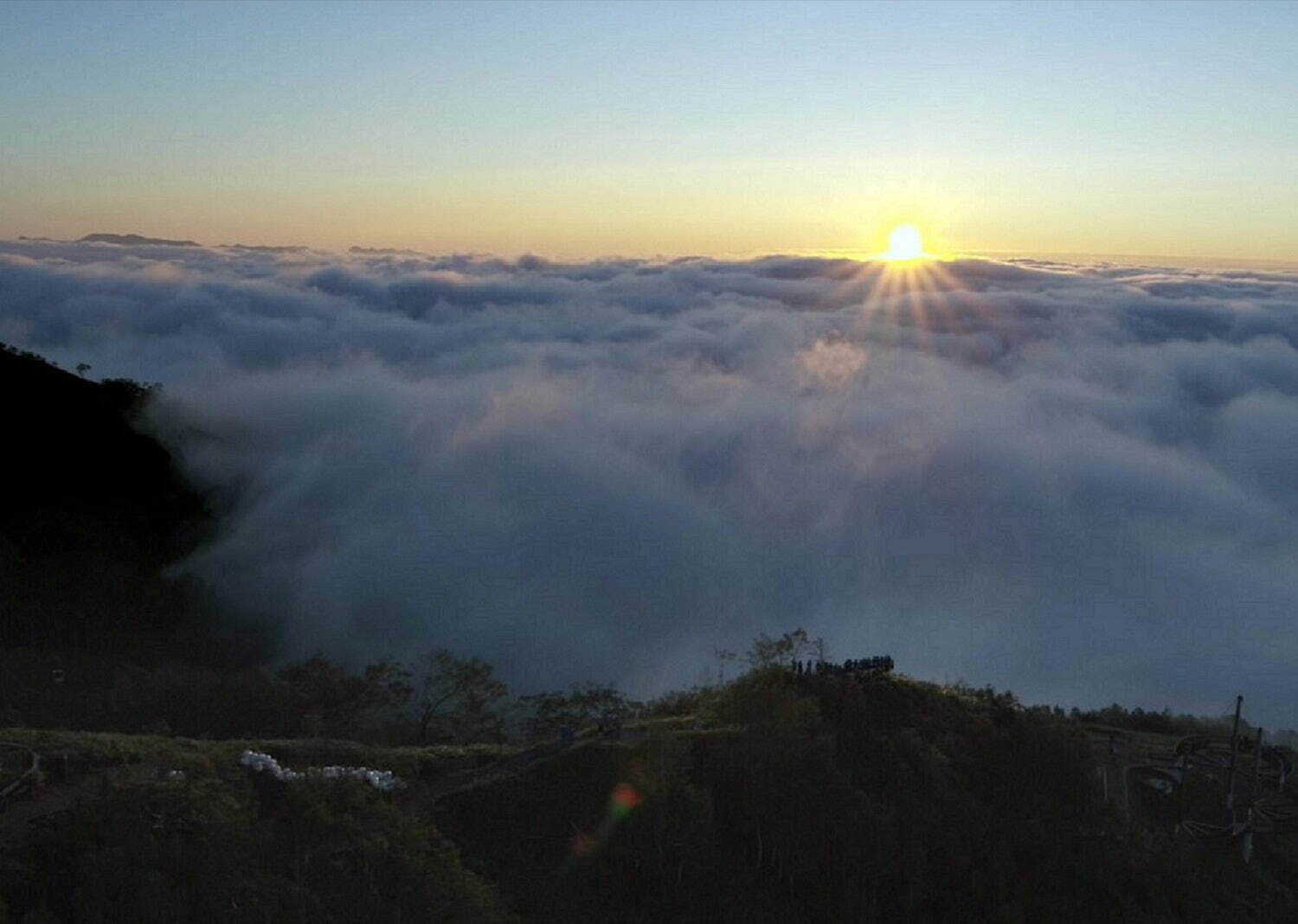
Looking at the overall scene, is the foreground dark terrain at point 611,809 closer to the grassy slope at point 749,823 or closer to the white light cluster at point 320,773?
the grassy slope at point 749,823

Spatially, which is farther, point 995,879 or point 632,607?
point 632,607

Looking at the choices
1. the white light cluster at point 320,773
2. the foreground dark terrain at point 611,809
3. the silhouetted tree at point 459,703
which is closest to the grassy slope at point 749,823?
the foreground dark terrain at point 611,809

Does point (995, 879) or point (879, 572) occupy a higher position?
point (995, 879)

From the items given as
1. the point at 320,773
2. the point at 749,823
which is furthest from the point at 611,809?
the point at 320,773

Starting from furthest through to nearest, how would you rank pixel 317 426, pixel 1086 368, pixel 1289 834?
pixel 1086 368, pixel 317 426, pixel 1289 834

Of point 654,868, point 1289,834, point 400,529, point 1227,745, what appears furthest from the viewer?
point 400,529

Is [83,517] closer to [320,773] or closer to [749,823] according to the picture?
[320,773]

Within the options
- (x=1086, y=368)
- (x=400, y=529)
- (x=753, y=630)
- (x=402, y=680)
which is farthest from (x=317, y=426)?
A: (x=1086, y=368)

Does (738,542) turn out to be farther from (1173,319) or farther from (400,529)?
(1173,319)
